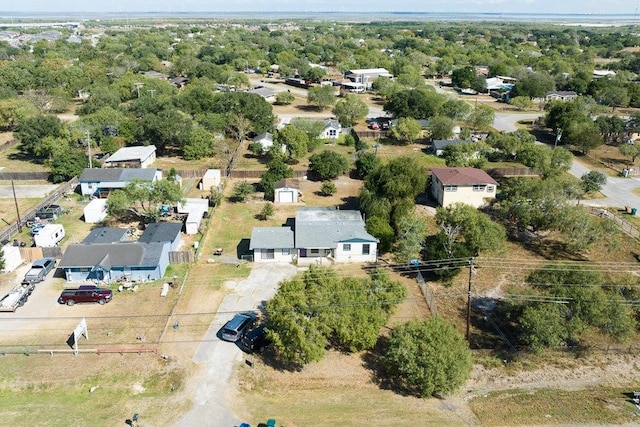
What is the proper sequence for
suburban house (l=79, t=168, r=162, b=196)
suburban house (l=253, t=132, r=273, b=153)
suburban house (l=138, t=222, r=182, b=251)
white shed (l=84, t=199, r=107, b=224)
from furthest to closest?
suburban house (l=253, t=132, r=273, b=153) → suburban house (l=79, t=168, r=162, b=196) → white shed (l=84, t=199, r=107, b=224) → suburban house (l=138, t=222, r=182, b=251)

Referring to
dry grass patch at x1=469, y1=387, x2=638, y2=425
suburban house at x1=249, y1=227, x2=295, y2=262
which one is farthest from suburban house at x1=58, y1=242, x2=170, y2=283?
dry grass patch at x1=469, y1=387, x2=638, y2=425

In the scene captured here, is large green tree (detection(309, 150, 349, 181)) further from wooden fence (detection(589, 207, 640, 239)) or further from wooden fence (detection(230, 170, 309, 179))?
wooden fence (detection(589, 207, 640, 239))

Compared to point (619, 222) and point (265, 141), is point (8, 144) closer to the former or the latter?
point (265, 141)

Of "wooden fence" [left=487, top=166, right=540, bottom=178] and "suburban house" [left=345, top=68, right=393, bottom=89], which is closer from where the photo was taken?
"wooden fence" [left=487, top=166, right=540, bottom=178]

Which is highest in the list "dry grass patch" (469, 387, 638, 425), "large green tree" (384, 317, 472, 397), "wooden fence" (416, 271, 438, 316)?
"large green tree" (384, 317, 472, 397)

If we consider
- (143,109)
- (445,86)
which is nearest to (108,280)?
(143,109)

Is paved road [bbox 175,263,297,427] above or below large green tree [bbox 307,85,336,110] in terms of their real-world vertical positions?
below

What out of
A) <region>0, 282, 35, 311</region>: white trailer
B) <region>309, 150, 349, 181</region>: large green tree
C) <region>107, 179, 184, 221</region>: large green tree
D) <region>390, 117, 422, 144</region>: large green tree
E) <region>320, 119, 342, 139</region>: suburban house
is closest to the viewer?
<region>0, 282, 35, 311</region>: white trailer
